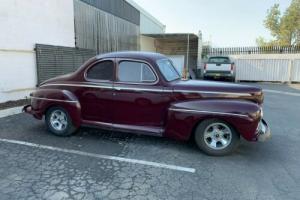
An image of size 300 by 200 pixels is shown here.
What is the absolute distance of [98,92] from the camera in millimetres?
4938

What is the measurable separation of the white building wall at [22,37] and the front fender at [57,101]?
9.33 ft

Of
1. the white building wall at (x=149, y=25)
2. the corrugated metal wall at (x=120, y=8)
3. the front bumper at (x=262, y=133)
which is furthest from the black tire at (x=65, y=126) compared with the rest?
the white building wall at (x=149, y=25)

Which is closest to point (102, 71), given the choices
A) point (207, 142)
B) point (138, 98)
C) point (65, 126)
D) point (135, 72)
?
point (135, 72)

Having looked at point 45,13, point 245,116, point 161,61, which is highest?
point 45,13

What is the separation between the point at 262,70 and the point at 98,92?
14828mm

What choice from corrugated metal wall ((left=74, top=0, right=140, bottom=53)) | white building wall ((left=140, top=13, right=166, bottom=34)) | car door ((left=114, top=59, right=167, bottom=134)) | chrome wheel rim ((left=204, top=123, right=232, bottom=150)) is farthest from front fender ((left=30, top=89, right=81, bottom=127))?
white building wall ((left=140, top=13, right=166, bottom=34))

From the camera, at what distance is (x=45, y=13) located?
8922mm

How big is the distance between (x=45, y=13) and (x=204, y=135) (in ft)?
25.0

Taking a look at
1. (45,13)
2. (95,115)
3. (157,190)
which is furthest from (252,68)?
(157,190)

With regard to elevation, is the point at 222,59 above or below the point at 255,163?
above

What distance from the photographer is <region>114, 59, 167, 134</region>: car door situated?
4574 mm

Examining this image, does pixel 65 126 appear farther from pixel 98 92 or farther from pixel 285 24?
pixel 285 24

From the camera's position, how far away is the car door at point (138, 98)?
15.0ft

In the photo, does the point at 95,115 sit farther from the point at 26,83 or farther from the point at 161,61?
the point at 26,83
